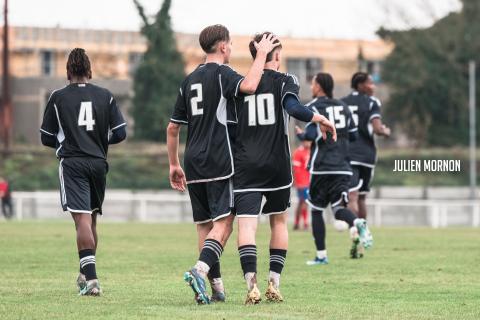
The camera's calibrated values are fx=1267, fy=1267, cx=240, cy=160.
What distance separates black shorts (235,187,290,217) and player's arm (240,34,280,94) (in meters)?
0.87

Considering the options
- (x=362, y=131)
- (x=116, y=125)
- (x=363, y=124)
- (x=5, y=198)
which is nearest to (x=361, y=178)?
(x=362, y=131)

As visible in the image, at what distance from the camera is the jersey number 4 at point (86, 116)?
1136cm

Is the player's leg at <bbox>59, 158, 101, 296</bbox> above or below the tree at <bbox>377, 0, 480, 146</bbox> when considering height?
below

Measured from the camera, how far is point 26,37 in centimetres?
6556

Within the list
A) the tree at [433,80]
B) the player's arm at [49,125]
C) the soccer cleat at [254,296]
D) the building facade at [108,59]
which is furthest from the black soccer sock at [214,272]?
the tree at [433,80]

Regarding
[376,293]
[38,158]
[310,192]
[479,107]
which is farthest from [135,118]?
[376,293]

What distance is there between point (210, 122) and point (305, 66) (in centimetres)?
6103

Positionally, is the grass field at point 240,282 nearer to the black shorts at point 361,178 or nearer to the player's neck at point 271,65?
the black shorts at point 361,178

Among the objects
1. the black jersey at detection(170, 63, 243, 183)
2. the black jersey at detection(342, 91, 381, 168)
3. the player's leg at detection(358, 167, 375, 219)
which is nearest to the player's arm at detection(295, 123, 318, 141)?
the black jersey at detection(342, 91, 381, 168)

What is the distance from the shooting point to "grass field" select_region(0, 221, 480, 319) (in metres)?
9.63

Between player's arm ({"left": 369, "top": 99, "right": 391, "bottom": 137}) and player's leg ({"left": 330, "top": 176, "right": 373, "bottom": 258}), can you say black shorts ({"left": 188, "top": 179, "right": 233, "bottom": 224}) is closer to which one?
player's leg ({"left": 330, "top": 176, "right": 373, "bottom": 258})

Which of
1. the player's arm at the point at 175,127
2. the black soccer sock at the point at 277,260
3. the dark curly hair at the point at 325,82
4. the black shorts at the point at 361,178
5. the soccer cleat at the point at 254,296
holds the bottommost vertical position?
the soccer cleat at the point at 254,296

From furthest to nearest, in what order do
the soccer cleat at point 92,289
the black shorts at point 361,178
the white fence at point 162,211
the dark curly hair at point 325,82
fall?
the white fence at point 162,211 < the black shorts at point 361,178 < the dark curly hair at point 325,82 < the soccer cleat at point 92,289

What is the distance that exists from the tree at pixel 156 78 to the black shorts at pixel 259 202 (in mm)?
46807
